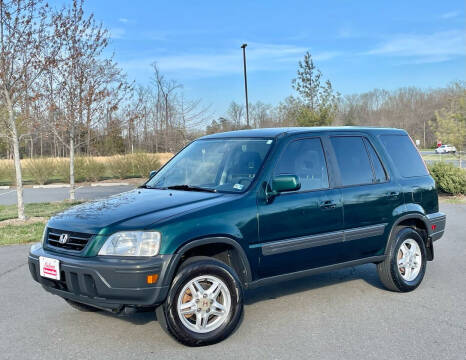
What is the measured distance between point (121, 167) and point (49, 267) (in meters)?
25.5

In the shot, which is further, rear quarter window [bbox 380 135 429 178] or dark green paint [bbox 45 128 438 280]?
rear quarter window [bbox 380 135 429 178]

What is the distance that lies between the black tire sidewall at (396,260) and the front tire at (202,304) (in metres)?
2.13

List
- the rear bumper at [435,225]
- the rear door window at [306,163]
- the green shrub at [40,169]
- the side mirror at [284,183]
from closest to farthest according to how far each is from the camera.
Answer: the side mirror at [284,183]
the rear door window at [306,163]
the rear bumper at [435,225]
the green shrub at [40,169]

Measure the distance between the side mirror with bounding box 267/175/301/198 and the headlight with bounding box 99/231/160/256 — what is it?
3.98 ft

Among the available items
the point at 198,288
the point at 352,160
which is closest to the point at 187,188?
the point at 198,288

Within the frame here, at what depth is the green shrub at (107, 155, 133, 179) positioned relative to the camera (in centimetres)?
2936

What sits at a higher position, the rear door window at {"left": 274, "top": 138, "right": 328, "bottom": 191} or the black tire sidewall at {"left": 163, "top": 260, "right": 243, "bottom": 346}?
the rear door window at {"left": 274, "top": 138, "right": 328, "bottom": 191}

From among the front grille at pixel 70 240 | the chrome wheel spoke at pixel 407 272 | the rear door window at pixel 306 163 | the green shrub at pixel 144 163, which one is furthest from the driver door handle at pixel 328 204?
the green shrub at pixel 144 163

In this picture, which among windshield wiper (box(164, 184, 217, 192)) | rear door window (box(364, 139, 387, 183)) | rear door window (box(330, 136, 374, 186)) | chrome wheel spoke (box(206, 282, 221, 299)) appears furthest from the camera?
rear door window (box(364, 139, 387, 183))

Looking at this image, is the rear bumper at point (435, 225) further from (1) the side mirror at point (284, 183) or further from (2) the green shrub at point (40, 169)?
(2) the green shrub at point (40, 169)

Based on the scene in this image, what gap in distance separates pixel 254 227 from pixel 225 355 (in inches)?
43.9

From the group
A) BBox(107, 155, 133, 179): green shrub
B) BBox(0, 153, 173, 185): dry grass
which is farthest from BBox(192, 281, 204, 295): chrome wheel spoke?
BBox(107, 155, 133, 179): green shrub

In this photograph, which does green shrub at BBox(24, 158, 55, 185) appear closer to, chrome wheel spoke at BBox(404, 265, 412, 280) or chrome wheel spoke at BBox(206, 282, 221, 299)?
chrome wheel spoke at BBox(404, 265, 412, 280)

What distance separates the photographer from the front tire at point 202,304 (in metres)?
4.08
